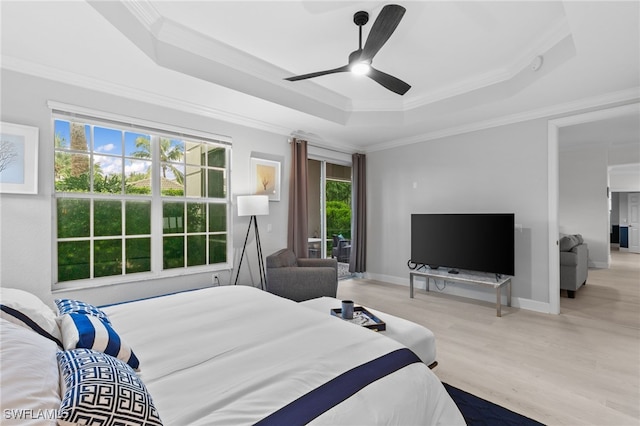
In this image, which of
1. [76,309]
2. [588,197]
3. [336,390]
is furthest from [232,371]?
[588,197]

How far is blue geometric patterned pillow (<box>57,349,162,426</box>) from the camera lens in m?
0.79

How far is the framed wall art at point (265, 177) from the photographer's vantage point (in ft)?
14.5

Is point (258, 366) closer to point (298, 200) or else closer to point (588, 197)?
point (298, 200)

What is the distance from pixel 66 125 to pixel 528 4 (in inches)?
169

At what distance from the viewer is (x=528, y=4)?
2383 mm

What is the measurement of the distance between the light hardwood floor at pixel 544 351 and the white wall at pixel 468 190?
66 centimetres

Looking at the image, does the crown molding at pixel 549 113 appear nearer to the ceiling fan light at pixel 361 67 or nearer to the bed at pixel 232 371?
the ceiling fan light at pixel 361 67

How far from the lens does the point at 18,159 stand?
2656mm

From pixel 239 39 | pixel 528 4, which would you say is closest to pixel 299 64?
pixel 239 39

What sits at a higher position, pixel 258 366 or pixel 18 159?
pixel 18 159

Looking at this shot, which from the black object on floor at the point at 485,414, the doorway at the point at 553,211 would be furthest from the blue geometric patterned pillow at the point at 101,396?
the doorway at the point at 553,211

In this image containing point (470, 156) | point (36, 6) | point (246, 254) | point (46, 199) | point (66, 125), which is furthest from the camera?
point (470, 156)

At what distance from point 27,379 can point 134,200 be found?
2.96 metres

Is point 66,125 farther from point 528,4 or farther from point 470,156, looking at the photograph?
point 470,156
